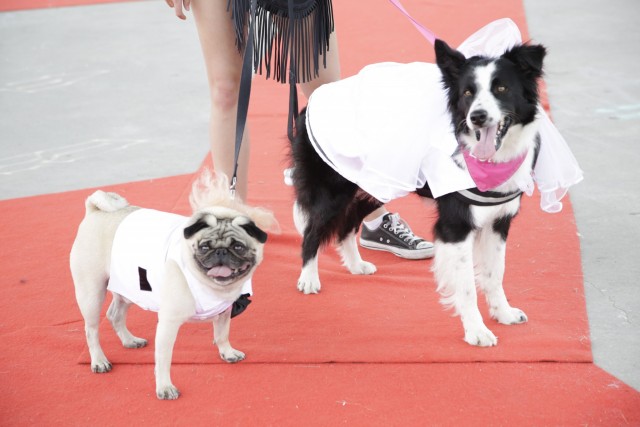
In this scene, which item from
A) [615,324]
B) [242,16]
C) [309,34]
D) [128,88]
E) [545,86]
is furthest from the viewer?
[128,88]

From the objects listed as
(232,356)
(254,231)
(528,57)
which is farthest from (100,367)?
(528,57)

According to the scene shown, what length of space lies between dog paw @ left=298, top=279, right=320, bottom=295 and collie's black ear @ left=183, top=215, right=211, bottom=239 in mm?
936

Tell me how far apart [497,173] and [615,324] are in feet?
2.51

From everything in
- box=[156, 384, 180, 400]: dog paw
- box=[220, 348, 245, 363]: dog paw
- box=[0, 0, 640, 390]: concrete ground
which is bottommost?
box=[0, 0, 640, 390]: concrete ground

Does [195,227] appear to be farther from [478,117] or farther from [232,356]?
[478,117]

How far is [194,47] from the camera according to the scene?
7191mm

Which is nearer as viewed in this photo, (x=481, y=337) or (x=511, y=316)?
(x=481, y=337)

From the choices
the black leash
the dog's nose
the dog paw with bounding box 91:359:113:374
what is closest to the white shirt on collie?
the dog's nose

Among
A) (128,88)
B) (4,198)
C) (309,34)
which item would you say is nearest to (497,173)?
(309,34)

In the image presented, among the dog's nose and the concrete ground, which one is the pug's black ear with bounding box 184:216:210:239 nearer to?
the dog's nose

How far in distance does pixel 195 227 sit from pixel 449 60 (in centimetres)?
102

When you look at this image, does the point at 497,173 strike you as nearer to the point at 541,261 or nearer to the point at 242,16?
the point at 541,261

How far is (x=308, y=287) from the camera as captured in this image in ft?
10.3

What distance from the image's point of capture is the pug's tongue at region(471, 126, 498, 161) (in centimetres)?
246
